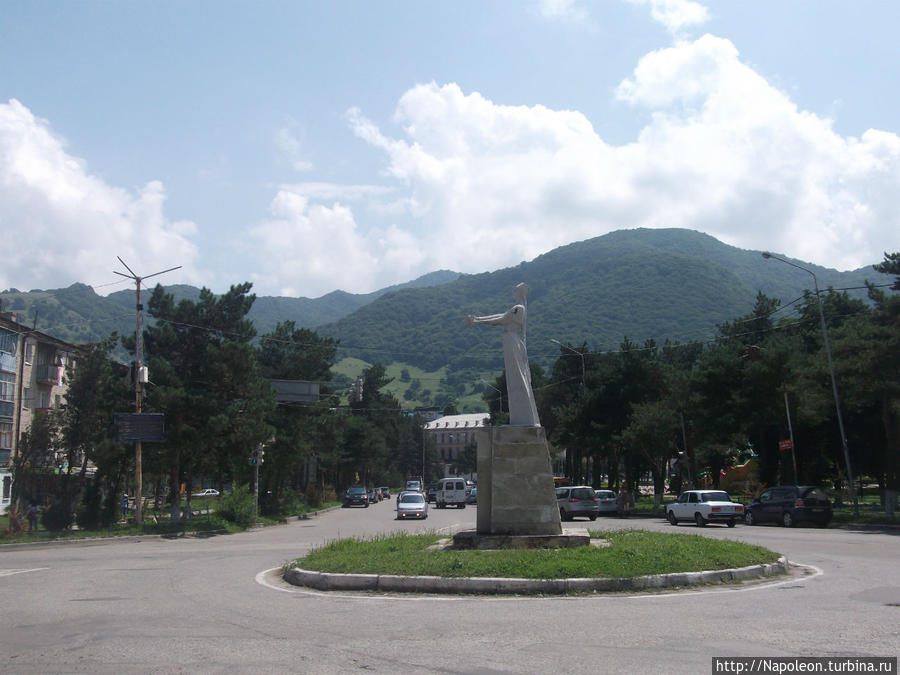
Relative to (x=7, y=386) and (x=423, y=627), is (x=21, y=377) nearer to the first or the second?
(x=7, y=386)

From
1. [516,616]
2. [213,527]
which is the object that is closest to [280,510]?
[213,527]

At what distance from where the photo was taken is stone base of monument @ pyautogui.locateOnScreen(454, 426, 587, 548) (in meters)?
14.2

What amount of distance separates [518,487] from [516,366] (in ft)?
8.46

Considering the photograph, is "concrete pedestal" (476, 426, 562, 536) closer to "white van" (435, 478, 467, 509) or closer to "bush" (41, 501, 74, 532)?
"bush" (41, 501, 74, 532)

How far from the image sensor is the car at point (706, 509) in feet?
93.3

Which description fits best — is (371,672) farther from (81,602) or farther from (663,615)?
Result: (81,602)

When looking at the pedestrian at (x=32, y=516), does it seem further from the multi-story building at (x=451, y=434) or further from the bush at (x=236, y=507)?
the multi-story building at (x=451, y=434)

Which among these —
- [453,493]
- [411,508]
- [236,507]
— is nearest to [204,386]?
[236,507]

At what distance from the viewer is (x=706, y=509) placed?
28.6m

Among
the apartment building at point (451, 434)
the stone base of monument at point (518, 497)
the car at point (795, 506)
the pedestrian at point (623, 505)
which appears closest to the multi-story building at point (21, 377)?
the pedestrian at point (623, 505)

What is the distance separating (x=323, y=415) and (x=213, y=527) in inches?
751

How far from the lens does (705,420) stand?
3991 cm

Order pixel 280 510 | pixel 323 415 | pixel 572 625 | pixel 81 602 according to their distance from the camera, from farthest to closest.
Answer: pixel 323 415
pixel 280 510
pixel 81 602
pixel 572 625

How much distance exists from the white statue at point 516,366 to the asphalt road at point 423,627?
5393 mm
